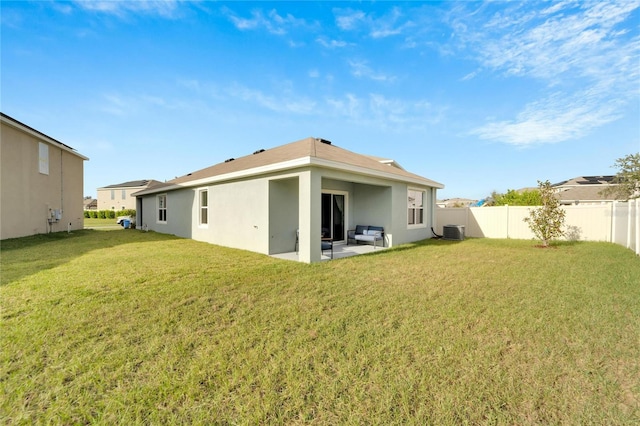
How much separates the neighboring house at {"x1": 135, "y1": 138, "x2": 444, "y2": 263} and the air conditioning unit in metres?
0.86

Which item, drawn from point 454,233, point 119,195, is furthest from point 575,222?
point 119,195

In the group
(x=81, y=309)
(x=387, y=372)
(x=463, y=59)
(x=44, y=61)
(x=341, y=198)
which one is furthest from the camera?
(x=341, y=198)

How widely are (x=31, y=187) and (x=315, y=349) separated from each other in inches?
675

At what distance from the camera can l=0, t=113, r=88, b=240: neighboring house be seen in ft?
36.4

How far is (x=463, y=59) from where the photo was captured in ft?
36.4

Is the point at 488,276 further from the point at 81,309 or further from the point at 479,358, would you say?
the point at 81,309

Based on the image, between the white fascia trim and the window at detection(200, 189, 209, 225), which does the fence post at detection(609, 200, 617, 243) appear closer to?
the white fascia trim

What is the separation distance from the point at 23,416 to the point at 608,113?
18651 millimetres

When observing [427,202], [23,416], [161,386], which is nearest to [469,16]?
[427,202]

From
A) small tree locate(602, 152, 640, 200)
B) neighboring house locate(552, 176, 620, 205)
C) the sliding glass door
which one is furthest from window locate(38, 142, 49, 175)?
neighboring house locate(552, 176, 620, 205)

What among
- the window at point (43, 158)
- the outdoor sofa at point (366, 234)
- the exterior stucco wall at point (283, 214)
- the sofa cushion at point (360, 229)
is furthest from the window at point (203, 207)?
the window at point (43, 158)

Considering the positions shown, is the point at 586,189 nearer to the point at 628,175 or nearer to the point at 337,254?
the point at 628,175

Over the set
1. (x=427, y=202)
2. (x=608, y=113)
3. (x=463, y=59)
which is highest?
(x=463, y=59)

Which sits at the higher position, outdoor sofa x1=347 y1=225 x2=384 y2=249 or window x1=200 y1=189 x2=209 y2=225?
window x1=200 y1=189 x2=209 y2=225
